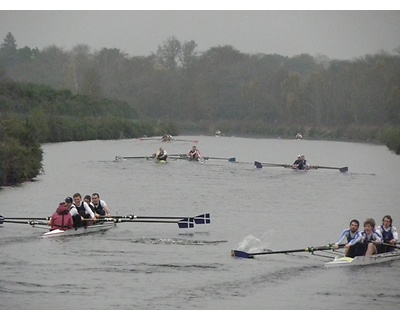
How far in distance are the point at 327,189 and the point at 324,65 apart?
1969cm

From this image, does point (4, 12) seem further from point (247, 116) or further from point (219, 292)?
point (247, 116)

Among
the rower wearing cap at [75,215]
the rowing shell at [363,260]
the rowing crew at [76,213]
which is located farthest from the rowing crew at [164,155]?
the rowing shell at [363,260]

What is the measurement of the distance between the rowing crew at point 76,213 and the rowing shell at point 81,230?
76 mm

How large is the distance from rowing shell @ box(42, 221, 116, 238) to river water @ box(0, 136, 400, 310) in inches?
6.1

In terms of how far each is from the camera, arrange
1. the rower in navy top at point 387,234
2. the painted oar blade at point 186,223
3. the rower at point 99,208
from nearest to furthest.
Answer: the rower in navy top at point 387,234, the painted oar blade at point 186,223, the rower at point 99,208

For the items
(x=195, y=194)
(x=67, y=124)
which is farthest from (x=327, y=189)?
(x=67, y=124)

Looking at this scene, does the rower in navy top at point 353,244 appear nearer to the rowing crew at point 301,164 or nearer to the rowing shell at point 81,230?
the rowing shell at point 81,230

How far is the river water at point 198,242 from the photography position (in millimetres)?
13422

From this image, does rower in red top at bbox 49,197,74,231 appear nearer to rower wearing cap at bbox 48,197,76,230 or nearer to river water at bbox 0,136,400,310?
rower wearing cap at bbox 48,197,76,230

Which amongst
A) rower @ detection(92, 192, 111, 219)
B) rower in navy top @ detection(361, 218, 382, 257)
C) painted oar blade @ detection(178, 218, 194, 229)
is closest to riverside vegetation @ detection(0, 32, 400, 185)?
rower @ detection(92, 192, 111, 219)

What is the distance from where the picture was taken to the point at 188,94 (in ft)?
176

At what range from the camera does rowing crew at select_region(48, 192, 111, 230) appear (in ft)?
59.3

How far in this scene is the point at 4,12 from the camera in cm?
1430
